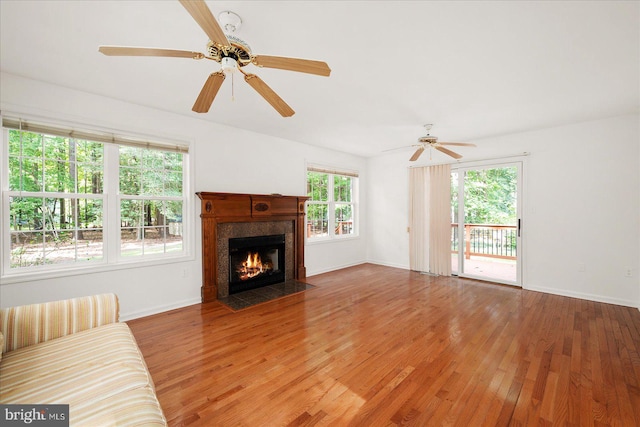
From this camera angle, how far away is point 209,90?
1.92 m

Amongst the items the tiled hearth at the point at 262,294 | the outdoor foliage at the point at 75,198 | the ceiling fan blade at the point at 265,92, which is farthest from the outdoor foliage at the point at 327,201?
the ceiling fan blade at the point at 265,92

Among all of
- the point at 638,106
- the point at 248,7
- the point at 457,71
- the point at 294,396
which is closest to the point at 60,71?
the point at 248,7

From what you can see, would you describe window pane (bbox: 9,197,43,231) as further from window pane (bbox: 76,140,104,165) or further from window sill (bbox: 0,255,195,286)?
window pane (bbox: 76,140,104,165)

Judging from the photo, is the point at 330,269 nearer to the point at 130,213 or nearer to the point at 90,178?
the point at 130,213

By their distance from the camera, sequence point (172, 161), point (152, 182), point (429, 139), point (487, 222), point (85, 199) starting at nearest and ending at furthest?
point (85, 199)
point (152, 182)
point (172, 161)
point (429, 139)
point (487, 222)

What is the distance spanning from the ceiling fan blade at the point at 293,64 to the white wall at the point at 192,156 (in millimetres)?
2192

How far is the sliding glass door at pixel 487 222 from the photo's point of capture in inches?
177

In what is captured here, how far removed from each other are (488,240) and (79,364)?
619 centimetres

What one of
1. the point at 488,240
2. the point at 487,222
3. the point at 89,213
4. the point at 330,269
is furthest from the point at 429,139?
the point at 89,213

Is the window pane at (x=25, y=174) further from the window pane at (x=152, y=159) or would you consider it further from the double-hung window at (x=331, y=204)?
the double-hung window at (x=331, y=204)

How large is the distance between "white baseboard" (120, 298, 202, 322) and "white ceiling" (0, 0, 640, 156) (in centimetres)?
253

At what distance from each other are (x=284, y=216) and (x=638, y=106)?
16.2 feet

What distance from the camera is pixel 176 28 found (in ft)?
6.12

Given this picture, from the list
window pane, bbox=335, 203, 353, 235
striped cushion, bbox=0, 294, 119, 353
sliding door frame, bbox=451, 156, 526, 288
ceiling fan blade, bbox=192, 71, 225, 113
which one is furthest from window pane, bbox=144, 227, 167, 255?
sliding door frame, bbox=451, 156, 526, 288
